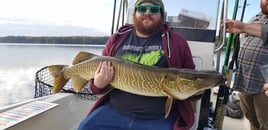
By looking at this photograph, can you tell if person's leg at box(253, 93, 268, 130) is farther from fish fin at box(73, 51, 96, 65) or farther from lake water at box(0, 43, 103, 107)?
lake water at box(0, 43, 103, 107)

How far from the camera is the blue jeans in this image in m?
1.73

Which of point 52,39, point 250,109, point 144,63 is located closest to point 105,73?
point 144,63

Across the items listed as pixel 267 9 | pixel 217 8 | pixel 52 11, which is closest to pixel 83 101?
pixel 217 8

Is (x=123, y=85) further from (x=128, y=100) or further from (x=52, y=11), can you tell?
(x=52, y=11)

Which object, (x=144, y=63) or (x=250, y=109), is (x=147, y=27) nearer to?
(x=144, y=63)

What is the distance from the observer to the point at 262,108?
7.39 ft

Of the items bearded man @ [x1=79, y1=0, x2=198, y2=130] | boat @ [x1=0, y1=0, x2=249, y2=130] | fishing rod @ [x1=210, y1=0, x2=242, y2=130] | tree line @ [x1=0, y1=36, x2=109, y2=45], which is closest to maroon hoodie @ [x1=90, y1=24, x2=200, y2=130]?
bearded man @ [x1=79, y1=0, x2=198, y2=130]

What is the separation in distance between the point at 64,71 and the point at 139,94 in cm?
61

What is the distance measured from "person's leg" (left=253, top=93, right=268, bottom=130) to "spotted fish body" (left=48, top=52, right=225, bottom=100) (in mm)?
896

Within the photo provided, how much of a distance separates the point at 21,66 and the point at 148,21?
3656mm

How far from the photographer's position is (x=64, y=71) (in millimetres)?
1939

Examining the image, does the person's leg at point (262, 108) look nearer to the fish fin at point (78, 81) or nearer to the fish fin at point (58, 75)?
the fish fin at point (78, 81)

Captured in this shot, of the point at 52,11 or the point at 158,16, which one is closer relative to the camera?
the point at 158,16

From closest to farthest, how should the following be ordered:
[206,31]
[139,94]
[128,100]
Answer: [139,94]
[128,100]
[206,31]
